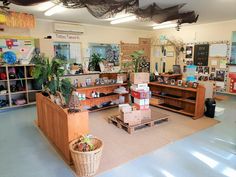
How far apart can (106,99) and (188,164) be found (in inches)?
130

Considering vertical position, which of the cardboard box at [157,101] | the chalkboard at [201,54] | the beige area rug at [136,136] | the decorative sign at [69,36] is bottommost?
the beige area rug at [136,136]

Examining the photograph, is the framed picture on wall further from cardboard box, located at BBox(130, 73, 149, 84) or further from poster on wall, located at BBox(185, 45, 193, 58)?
cardboard box, located at BBox(130, 73, 149, 84)

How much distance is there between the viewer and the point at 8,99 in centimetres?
545

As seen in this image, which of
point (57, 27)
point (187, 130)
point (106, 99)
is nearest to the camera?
point (187, 130)

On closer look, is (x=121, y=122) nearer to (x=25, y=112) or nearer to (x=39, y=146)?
(x=39, y=146)

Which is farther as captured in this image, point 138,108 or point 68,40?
point 68,40

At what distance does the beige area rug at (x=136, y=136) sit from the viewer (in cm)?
283

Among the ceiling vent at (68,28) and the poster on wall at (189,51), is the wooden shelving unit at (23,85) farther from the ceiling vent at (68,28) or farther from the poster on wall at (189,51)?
the poster on wall at (189,51)

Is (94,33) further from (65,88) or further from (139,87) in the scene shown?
(65,88)

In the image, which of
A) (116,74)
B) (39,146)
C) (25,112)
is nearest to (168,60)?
(116,74)

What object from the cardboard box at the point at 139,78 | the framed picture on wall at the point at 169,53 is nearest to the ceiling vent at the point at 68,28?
the cardboard box at the point at 139,78

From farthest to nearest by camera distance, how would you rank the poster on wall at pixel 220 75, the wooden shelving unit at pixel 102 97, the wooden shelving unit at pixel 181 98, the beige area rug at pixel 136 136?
the poster on wall at pixel 220 75, the wooden shelving unit at pixel 102 97, the wooden shelving unit at pixel 181 98, the beige area rug at pixel 136 136

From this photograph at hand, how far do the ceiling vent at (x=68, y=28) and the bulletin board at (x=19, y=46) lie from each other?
1.17 m

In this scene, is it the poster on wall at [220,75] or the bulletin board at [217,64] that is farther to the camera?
the poster on wall at [220,75]
